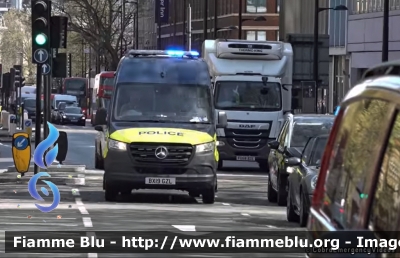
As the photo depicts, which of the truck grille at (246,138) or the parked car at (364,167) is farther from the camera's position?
the truck grille at (246,138)

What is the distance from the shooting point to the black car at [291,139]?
20.7m

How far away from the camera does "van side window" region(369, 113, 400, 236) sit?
14.5 ft

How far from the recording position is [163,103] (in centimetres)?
2125

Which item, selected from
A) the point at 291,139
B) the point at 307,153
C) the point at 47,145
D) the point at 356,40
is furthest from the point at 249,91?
the point at 356,40

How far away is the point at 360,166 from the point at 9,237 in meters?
9.12

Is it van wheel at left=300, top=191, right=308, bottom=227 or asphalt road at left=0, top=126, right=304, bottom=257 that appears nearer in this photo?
asphalt road at left=0, top=126, right=304, bottom=257

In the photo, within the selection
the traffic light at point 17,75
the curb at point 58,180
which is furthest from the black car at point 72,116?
the curb at point 58,180

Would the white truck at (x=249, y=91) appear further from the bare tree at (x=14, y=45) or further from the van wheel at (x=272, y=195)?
the bare tree at (x=14, y=45)

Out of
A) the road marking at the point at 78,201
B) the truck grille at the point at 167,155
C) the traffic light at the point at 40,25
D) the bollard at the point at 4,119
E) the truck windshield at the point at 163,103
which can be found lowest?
the bollard at the point at 4,119

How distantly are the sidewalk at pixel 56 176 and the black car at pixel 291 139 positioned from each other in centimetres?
→ 500

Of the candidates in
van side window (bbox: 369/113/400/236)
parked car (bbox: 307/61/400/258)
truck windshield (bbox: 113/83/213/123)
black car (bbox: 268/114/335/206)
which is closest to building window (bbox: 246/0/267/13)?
black car (bbox: 268/114/335/206)

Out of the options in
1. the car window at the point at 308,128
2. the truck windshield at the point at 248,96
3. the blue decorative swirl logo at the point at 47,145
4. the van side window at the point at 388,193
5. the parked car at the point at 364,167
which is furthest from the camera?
the truck windshield at the point at 248,96

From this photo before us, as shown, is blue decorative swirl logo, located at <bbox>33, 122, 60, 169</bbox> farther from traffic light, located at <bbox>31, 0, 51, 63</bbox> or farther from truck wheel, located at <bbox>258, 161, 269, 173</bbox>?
truck wheel, located at <bbox>258, 161, 269, 173</bbox>

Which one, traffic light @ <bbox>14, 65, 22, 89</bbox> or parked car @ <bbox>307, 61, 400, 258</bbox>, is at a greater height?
parked car @ <bbox>307, 61, 400, 258</bbox>
